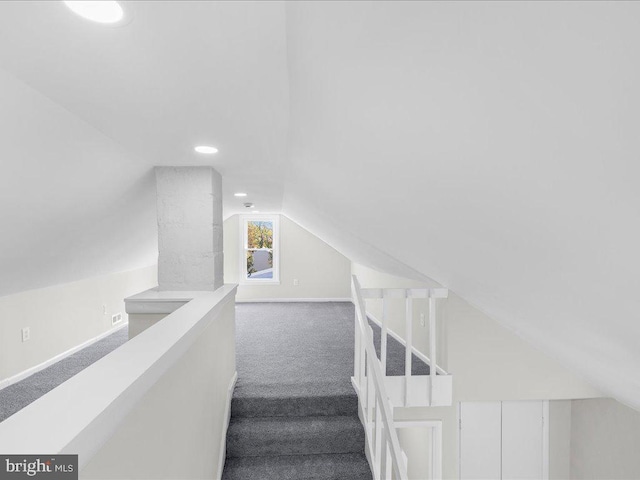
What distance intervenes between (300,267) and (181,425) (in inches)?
236

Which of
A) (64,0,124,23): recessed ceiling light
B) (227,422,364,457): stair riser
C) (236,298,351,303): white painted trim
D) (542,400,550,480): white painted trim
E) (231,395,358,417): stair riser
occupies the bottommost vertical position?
(542,400,550,480): white painted trim

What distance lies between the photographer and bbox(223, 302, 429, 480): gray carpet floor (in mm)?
2793

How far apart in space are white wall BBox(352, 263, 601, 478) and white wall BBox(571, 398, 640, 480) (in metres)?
0.31

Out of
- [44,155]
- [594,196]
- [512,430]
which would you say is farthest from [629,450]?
[44,155]

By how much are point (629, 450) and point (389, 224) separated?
3.54 m

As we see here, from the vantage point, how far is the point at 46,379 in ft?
11.1

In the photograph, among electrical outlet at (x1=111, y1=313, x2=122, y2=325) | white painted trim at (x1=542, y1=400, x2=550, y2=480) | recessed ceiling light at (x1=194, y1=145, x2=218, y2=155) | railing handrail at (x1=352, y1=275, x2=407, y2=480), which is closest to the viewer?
railing handrail at (x1=352, y1=275, x2=407, y2=480)

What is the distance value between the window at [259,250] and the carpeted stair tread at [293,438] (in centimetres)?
465

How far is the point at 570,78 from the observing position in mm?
588

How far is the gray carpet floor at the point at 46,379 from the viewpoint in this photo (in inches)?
112

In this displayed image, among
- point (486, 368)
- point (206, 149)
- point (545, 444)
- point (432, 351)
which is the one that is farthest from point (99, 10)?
point (545, 444)

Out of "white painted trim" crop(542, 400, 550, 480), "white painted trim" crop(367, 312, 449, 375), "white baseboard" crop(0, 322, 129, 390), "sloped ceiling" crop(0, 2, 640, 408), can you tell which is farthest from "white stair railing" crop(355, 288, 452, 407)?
"white baseboard" crop(0, 322, 129, 390)

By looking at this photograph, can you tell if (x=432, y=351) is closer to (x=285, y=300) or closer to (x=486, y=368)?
(x=486, y=368)

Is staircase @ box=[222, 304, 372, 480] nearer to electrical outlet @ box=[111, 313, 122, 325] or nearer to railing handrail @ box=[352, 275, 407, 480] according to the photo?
railing handrail @ box=[352, 275, 407, 480]
